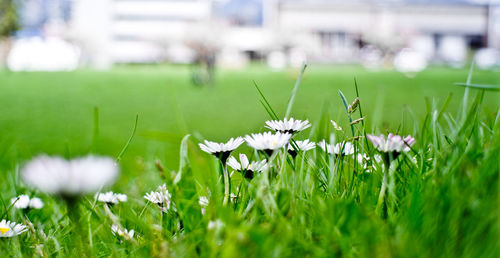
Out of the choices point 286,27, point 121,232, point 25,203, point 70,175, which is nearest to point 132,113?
point 25,203

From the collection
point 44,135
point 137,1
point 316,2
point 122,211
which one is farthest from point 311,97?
point 137,1

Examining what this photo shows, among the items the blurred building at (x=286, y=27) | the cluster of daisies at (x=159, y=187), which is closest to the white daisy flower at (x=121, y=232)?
the cluster of daisies at (x=159, y=187)

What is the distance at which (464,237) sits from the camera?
256mm

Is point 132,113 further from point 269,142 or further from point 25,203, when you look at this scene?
point 269,142

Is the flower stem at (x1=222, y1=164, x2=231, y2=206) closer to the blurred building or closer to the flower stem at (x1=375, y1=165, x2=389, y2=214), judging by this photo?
the flower stem at (x1=375, y1=165, x2=389, y2=214)

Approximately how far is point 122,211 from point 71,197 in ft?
0.79

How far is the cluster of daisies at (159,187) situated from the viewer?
188 millimetres

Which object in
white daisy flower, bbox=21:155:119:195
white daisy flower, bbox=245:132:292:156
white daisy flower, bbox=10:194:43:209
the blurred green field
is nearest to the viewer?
white daisy flower, bbox=21:155:119:195

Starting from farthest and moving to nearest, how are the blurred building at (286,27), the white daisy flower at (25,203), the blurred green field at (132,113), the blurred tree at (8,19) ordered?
the blurred building at (286,27) → the blurred tree at (8,19) → the blurred green field at (132,113) → the white daisy flower at (25,203)

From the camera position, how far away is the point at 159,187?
39 cm

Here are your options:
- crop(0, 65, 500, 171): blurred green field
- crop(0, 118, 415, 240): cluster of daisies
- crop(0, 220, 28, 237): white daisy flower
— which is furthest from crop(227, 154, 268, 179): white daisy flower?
crop(0, 65, 500, 171): blurred green field

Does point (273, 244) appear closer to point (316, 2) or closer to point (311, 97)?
point (311, 97)

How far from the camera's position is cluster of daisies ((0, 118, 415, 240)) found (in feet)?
0.62

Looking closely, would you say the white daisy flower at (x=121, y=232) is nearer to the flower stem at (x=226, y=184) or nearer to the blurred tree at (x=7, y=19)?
the flower stem at (x=226, y=184)
